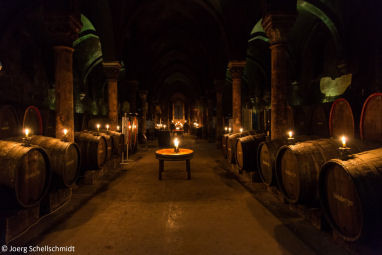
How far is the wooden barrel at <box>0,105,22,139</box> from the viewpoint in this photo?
7109mm

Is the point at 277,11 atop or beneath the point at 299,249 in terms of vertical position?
atop

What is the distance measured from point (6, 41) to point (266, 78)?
16567 mm

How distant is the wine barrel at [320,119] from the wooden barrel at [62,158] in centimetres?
791

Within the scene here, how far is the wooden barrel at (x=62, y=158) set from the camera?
402cm

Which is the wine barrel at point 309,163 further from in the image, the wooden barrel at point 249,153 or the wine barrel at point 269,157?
the wooden barrel at point 249,153

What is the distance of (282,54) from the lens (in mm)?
5742

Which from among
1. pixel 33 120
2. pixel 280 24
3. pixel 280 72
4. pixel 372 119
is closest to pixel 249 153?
pixel 280 72

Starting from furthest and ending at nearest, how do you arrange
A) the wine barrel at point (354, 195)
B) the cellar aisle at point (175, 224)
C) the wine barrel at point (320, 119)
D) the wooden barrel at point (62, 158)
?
the wine barrel at point (320, 119)
the wooden barrel at point (62, 158)
the cellar aisle at point (175, 224)
the wine barrel at point (354, 195)

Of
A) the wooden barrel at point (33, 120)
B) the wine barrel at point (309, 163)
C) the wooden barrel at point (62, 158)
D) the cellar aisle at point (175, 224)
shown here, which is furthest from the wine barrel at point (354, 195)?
the wooden barrel at point (33, 120)

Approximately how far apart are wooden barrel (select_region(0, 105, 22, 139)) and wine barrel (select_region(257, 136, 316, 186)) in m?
7.83

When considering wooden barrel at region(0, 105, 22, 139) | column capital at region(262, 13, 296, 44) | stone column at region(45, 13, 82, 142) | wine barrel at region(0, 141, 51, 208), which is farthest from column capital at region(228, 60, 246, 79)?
wooden barrel at region(0, 105, 22, 139)

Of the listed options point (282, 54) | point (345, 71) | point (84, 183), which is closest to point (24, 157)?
point (84, 183)

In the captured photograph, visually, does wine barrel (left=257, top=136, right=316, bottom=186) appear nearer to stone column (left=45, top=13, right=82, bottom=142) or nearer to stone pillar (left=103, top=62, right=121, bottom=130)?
stone column (left=45, top=13, right=82, bottom=142)

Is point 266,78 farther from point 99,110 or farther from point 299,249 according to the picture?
point 299,249
